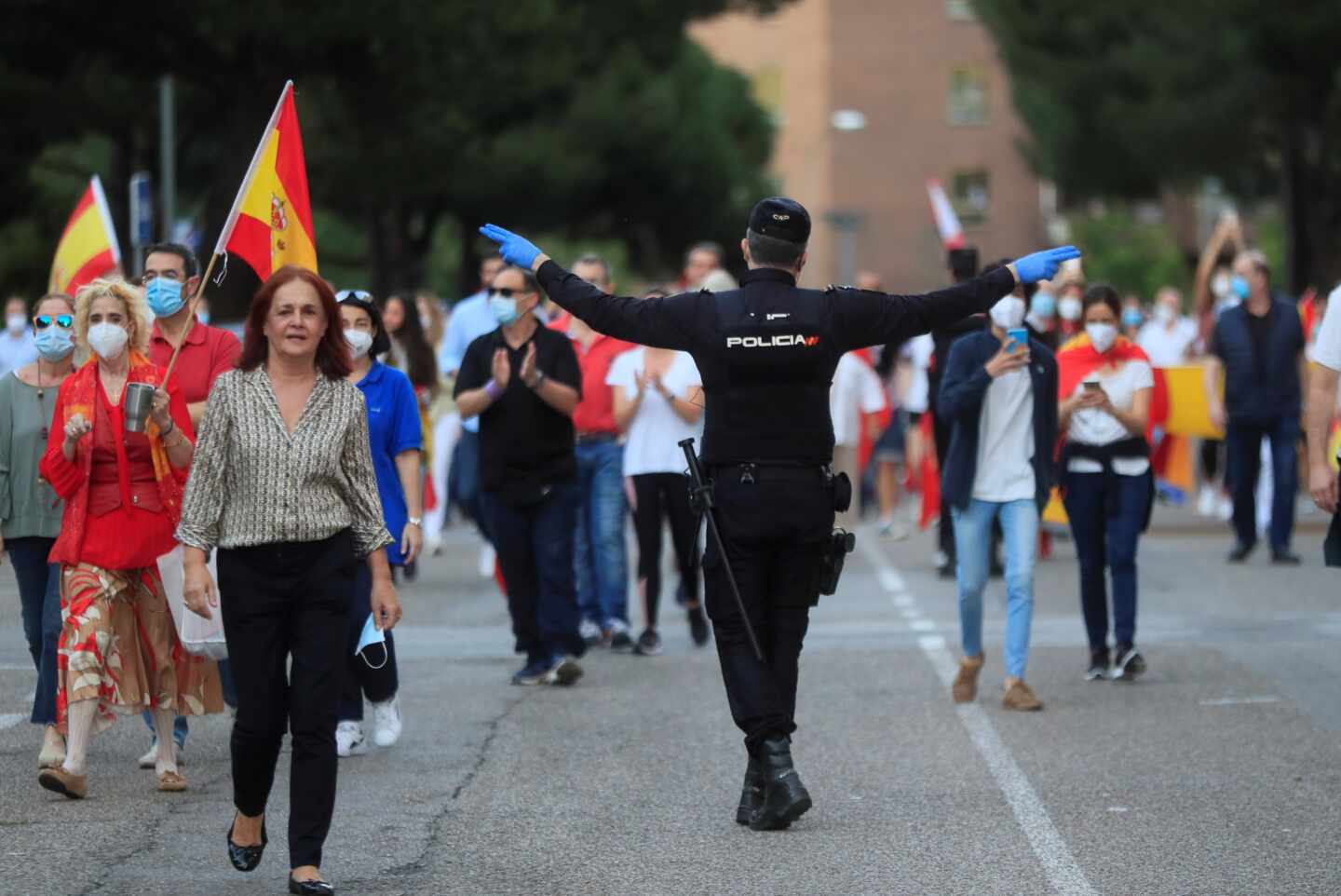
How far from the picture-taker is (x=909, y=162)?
75.9 m

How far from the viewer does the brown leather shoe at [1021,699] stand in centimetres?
1056

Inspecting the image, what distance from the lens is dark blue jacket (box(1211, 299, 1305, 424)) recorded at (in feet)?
57.1

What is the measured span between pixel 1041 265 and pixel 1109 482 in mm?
3964

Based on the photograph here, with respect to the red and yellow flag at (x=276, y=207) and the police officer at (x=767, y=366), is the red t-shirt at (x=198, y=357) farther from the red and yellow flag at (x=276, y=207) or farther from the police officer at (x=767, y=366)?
the police officer at (x=767, y=366)

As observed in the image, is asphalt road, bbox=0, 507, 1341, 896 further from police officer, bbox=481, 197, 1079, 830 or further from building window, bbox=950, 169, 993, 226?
building window, bbox=950, 169, 993, 226

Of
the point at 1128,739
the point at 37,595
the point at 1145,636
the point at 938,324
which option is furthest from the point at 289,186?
the point at 1145,636

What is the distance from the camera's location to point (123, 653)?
27.9 feet

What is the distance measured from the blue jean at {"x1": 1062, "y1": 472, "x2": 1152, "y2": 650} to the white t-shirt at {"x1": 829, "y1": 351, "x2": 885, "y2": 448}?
21.7 feet

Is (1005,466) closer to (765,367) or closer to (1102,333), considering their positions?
(1102,333)

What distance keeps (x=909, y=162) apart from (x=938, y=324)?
226 feet

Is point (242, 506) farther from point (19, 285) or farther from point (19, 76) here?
point (19, 285)

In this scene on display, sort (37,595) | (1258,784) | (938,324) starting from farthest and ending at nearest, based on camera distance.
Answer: (37,595)
(1258,784)
(938,324)

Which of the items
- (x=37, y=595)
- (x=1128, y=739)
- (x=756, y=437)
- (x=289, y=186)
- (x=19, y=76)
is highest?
(x=19, y=76)

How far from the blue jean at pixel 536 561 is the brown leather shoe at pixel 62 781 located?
3.41 m
